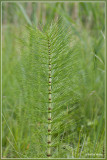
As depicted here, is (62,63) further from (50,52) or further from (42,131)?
(42,131)

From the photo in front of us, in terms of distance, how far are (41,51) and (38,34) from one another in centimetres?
4

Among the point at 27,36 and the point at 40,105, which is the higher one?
the point at 27,36

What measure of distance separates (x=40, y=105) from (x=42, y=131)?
0.23 ft

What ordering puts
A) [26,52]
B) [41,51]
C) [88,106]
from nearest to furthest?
[41,51], [26,52], [88,106]

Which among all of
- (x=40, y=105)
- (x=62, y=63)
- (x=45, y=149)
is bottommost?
(x=45, y=149)

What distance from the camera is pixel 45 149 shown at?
62cm

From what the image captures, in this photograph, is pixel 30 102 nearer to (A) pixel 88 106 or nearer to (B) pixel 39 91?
(B) pixel 39 91

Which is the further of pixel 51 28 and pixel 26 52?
pixel 26 52

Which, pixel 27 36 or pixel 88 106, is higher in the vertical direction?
pixel 27 36

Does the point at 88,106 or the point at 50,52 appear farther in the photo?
the point at 88,106

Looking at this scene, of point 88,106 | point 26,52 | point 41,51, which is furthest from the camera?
point 88,106

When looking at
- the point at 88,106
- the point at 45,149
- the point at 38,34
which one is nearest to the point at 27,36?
the point at 38,34

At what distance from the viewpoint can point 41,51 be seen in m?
0.54

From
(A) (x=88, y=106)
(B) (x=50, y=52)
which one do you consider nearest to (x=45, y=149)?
(B) (x=50, y=52)
